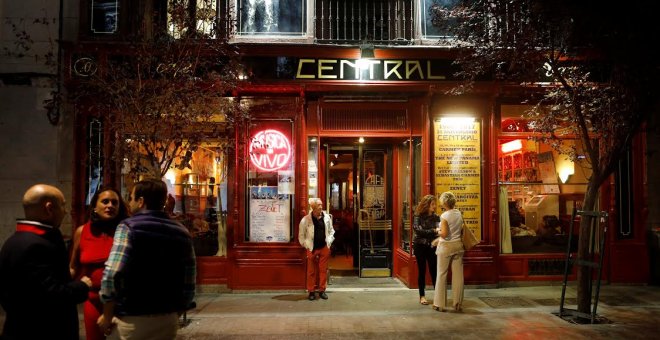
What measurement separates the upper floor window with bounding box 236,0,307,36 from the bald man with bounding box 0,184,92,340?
6829 millimetres

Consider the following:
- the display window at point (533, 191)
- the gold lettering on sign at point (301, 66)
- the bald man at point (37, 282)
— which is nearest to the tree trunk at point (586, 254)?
the display window at point (533, 191)

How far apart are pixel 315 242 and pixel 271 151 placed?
1.97 metres

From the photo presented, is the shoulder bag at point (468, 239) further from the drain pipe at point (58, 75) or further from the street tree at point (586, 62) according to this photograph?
the drain pipe at point (58, 75)

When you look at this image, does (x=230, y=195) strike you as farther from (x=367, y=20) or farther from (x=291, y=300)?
(x=367, y=20)

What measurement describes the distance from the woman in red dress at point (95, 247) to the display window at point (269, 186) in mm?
4667

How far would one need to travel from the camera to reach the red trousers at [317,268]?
8586 millimetres

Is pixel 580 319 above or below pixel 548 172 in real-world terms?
below

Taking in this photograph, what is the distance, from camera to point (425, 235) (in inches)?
321

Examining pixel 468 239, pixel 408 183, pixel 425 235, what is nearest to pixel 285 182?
pixel 408 183

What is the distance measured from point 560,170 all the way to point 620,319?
3495 millimetres

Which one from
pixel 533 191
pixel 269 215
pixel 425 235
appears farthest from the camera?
pixel 533 191

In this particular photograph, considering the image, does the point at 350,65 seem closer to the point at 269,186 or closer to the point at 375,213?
the point at 269,186

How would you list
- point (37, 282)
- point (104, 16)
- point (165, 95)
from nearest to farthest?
point (37, 282) → point (165, 95) → point (104, 16)

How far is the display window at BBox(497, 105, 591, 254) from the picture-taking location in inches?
380
